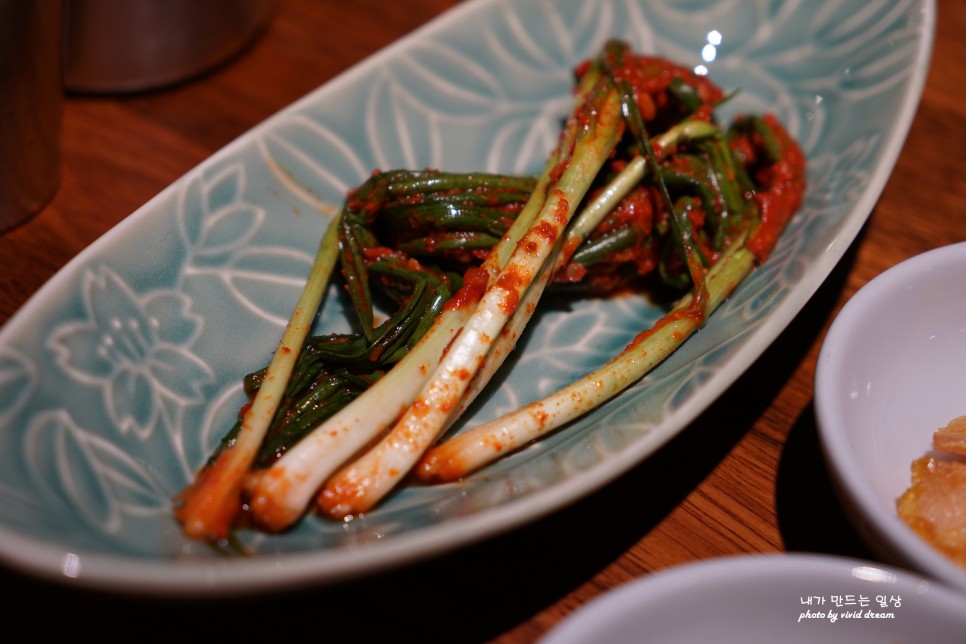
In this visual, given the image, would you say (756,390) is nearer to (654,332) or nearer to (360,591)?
(654,332)

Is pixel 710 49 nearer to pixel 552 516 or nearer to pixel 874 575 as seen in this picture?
pixel 552 516

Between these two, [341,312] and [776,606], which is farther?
[341,312]

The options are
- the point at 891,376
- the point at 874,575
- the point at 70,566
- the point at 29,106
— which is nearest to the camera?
the point at 70,566

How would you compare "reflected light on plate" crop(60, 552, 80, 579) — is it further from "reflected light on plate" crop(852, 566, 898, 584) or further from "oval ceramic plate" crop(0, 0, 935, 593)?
"reflected light on plate" crop(852, 566, 898, 584)

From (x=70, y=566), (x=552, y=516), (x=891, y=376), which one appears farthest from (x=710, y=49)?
(x=70, y=566)

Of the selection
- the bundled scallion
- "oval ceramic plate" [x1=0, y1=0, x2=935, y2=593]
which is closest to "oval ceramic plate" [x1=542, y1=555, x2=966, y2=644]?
"oval ceramic plate" [x1=0, y1=0, x2=935, y2=593]

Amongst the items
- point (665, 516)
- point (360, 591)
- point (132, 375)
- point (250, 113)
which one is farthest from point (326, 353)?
point (250, 113)
